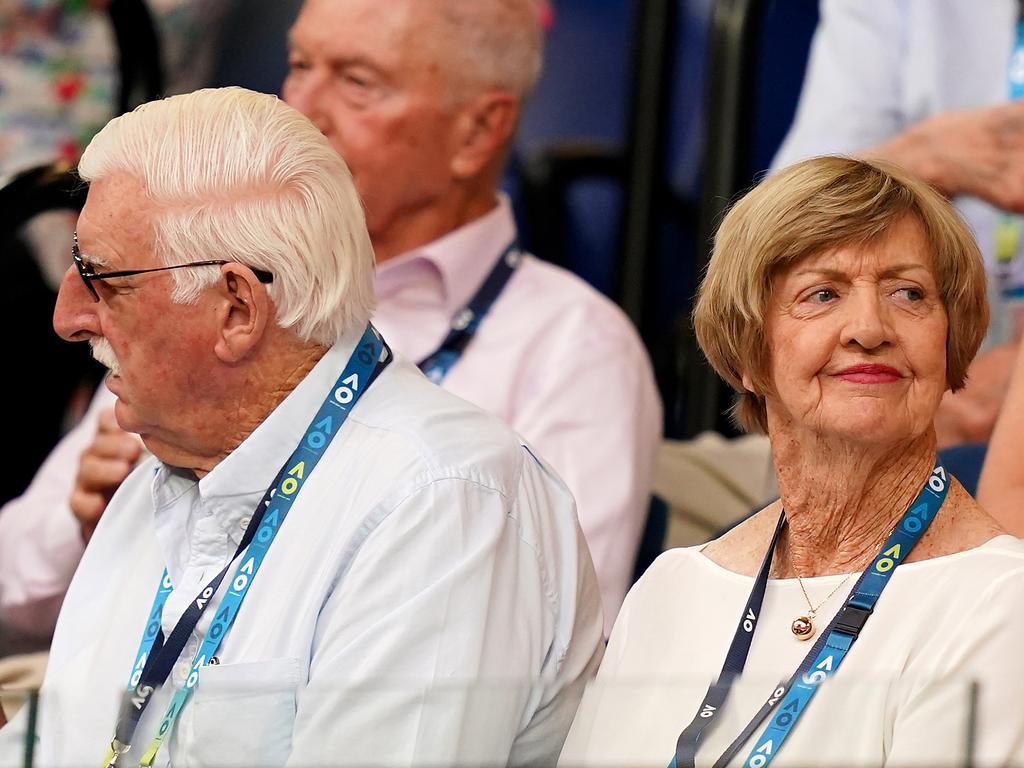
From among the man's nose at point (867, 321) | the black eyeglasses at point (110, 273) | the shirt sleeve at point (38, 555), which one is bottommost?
the shirt sleeve at point (38, 555)

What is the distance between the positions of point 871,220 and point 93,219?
0.88 meters

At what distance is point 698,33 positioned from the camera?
3998 mm

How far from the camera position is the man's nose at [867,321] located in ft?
5.77

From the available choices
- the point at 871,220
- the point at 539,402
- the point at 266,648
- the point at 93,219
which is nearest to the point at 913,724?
the point at 871,220

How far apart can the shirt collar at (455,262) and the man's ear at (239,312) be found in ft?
3.54

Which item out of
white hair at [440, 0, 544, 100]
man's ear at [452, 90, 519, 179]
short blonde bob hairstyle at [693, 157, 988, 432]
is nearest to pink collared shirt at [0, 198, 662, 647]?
man's ear at [452, 90, 519, 179]

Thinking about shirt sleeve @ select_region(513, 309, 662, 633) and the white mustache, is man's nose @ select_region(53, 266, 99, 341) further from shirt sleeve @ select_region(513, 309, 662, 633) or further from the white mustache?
shirt sleeve @ select_region(513, 309, 662, 633)

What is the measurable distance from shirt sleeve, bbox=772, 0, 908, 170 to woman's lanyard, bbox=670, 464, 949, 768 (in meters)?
1.53

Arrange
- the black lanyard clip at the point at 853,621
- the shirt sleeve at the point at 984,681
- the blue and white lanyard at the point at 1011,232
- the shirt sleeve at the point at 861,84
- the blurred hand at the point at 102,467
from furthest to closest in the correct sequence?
the shirt sleeve at the point at 861,84
the blue and white lanyard at the point at 1011,232
the blurred hand at the point at 102,467
the black lanyard clip at the point at 853,621
the shirt sleeve at the point at 984,681

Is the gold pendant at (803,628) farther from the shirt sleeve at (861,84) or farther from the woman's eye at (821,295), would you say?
the shirt sleeve at (861,84)

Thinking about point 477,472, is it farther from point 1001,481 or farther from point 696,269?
point 696,269

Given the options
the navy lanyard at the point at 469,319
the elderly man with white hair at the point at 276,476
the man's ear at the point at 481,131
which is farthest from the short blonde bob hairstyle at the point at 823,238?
the man's ear at the point at 481,131

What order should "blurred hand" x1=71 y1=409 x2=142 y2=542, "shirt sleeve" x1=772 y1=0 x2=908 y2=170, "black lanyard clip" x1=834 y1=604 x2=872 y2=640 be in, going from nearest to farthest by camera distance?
1. "black lanyard clip" x1=834 y1=604 x2=872 y2=640
2. "blurred hand" x1=71 y1=409 x2=142 y2=542
3. "shirt sleeve" x1=772 y1=0 x2=908 y2=170

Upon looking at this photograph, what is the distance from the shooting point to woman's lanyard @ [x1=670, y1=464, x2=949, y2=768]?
1.55m
